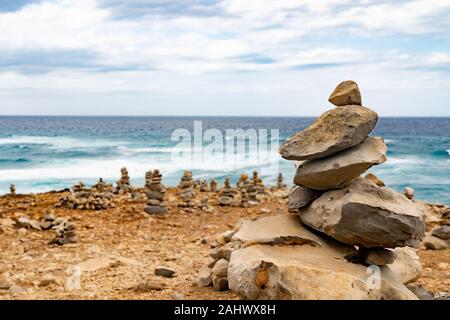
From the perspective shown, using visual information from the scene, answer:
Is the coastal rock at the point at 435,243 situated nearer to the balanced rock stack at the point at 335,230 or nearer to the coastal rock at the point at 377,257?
the balanced rock stack at the point at 335,230

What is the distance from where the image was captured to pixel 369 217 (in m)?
8.38

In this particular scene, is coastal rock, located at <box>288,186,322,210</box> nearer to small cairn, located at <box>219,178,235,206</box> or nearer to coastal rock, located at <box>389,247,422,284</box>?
coastal rock, located at <box>389,247,422,284</box>

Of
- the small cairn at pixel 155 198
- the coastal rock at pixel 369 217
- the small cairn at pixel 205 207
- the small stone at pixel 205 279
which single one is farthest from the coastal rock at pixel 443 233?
the small cairn at pixel 155 198

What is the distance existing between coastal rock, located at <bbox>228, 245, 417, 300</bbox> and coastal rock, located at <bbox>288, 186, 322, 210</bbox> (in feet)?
2.68

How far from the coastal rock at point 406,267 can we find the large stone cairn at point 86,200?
33.4ft

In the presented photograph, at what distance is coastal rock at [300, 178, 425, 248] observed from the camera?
8.30 meters

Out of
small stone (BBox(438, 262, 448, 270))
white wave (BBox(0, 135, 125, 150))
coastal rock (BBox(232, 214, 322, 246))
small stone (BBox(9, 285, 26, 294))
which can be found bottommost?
white wave (BBox(0, 135, 125, 150))

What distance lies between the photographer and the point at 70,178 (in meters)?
38.7

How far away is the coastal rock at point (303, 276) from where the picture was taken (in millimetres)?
7863

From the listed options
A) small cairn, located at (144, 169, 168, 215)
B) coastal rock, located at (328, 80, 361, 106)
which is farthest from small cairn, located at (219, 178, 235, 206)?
coastal rock, located at (328, 80, 361, 106)

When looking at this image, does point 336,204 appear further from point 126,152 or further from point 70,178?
point 126,152

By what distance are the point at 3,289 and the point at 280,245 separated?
494 centimetres

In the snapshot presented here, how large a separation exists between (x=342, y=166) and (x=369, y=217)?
2.94 ft
